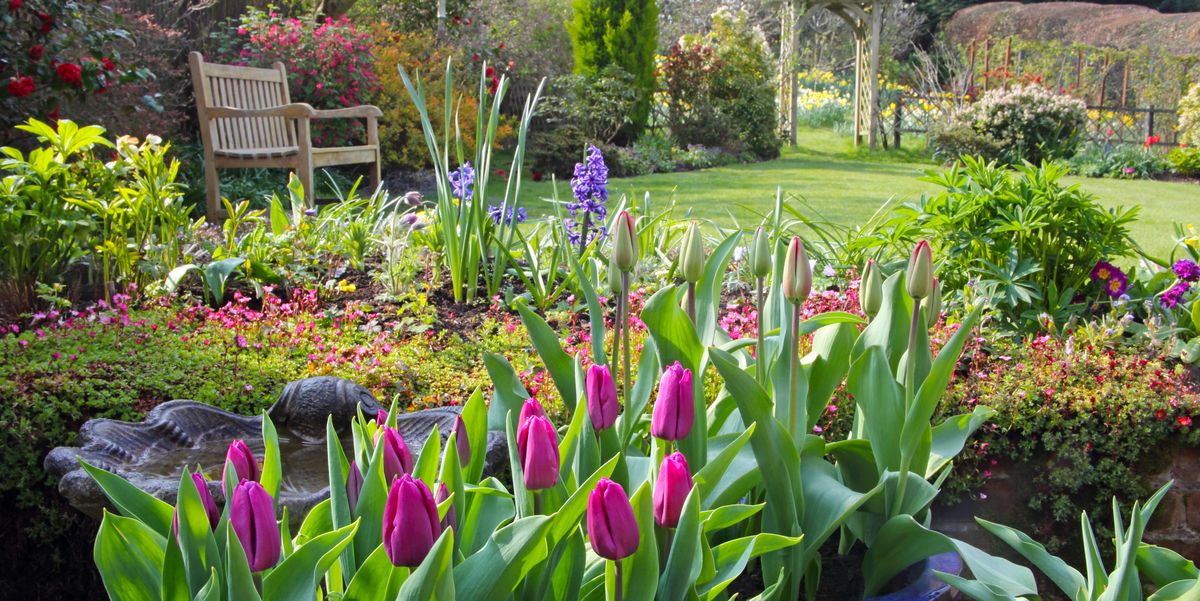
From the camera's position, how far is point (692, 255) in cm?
146

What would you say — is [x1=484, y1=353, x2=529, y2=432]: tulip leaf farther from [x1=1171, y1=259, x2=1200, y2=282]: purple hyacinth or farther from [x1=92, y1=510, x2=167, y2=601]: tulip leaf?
[x1=1171, y1=259, x2=1200, y2=282]: purple hyacinth

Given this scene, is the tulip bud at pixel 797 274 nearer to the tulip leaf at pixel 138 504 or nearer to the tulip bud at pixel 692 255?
the tulip bud at pixel 692 255

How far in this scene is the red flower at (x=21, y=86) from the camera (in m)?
4.66

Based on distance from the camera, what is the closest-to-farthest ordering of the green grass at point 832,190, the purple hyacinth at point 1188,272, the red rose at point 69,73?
the purple hyacinth at point 1188,272, the red rose at point 69,73, the green grass at point 832,190

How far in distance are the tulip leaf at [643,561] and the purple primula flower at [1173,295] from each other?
2851 mm

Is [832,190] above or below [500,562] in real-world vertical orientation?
below

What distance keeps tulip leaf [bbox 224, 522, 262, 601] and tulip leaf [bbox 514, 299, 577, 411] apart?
773 millimetres

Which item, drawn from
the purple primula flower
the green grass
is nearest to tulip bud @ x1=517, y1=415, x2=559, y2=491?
the purple primula flower

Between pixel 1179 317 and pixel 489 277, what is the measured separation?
2.47m

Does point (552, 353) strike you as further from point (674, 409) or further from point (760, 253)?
point (674, 409)

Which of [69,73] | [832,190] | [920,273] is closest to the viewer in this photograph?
[920,273]

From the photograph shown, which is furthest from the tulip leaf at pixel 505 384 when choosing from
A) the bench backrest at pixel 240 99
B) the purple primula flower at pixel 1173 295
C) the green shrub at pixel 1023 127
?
the green shrub at pixel 1023 127

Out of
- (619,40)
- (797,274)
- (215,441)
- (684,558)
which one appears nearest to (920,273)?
(797,274)

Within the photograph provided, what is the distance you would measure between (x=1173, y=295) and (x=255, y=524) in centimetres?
322
